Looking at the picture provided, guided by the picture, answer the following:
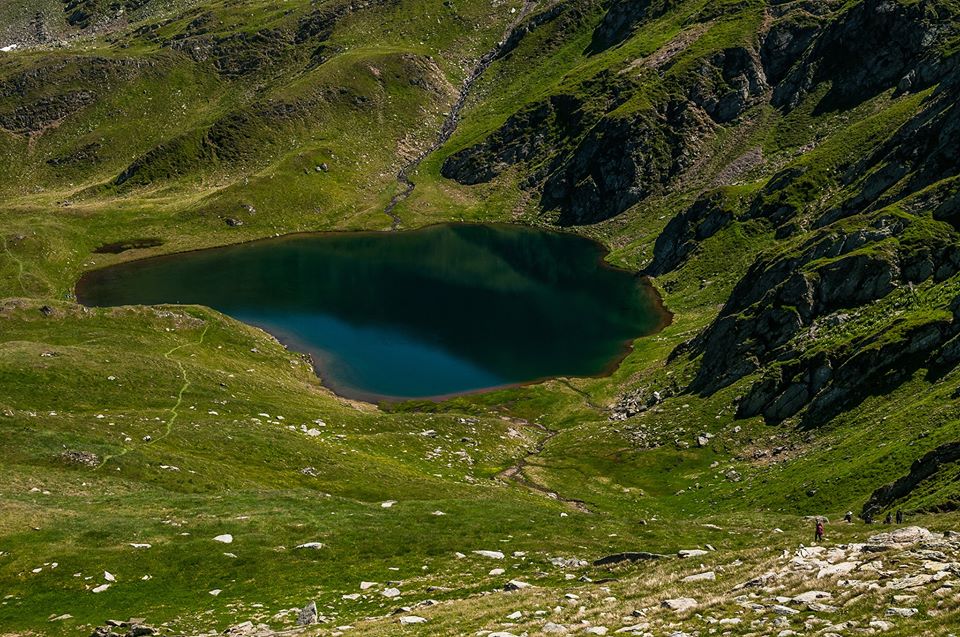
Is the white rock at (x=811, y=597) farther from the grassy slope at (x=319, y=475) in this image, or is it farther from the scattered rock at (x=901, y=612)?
the grassy slope at (x=319, y=475)

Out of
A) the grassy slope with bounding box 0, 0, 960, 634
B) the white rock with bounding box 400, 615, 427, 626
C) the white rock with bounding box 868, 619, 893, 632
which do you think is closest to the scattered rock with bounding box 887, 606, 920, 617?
the white rock with bounding box 868, 619, 893, 632

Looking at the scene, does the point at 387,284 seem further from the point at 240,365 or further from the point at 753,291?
the point at 753,291

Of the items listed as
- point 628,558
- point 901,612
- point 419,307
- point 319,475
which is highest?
point 419,307

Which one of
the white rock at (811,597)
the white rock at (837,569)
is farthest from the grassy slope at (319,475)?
the white rock at (811,597)

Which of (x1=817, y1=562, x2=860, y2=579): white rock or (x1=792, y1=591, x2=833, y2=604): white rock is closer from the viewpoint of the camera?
(x1=792, y1=591, x2=833, y2=604): white rock

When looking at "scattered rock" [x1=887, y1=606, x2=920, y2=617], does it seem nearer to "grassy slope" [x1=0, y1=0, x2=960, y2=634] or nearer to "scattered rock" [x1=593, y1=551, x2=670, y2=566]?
"grassy slope" [x1=0, y1=0, x2=960, y2=634]

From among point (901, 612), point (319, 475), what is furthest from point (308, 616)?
point (319, 475)

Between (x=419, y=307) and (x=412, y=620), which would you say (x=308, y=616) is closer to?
(x=412, y=620)

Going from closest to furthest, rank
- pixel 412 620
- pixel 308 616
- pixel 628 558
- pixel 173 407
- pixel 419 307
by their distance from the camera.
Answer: pixel 412 620 → pixel 308 616 → pixel 628 558 → pixel 173 407 → pixel 419 307
